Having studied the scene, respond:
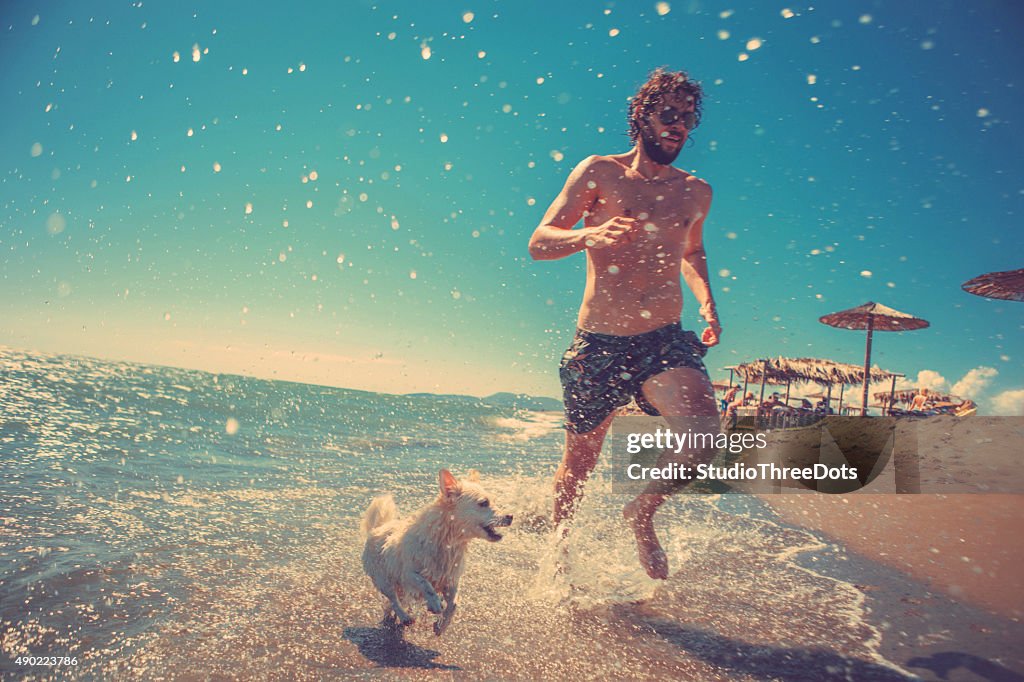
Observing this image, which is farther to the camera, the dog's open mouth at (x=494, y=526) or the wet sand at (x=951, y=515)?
the wet sand at (x=951, y=515)

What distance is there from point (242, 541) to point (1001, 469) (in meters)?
8.79

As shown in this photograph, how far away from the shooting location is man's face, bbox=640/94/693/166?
318 cm

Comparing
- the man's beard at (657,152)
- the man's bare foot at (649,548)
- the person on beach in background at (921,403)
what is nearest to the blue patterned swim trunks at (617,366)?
the man's bare foot at (649,548)

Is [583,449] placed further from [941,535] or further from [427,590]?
[941,535]

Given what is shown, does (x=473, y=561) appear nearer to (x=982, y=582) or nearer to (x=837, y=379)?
(x=982, y=582)

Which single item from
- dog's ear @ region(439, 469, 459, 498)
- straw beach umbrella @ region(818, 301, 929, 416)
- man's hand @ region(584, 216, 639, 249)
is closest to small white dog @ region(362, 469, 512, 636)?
dog's ear @ region(439, 469, 459, 498)

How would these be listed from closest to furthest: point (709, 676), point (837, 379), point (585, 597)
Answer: point (709, 676), point (585, 597), point (837, 379)

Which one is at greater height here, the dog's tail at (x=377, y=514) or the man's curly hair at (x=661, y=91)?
the man's curly hair at (x=661, y=91)

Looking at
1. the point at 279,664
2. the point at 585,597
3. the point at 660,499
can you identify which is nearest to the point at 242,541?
the point at 279,664

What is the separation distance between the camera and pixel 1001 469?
6.86m

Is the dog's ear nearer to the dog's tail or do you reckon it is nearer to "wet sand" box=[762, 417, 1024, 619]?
the dog's tail

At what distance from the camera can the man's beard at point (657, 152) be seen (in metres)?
3.23

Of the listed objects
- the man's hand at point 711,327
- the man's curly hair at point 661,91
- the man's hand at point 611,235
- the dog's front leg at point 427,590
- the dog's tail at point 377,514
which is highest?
the man's curly hair at point 661,91

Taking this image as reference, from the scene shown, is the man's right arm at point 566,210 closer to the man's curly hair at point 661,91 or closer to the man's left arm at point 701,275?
the man's curly hair at point 661,91
